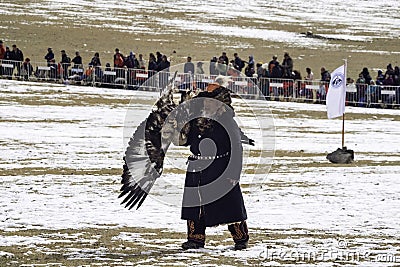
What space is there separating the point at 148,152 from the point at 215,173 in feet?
2.51

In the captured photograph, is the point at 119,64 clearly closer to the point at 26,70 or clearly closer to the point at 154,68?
the point at 154,68

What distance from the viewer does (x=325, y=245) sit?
11.2 metres

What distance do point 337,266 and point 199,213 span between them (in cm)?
166

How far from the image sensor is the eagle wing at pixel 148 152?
34.9 feet

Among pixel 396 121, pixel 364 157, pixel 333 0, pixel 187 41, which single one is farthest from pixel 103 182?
pixel 333 0

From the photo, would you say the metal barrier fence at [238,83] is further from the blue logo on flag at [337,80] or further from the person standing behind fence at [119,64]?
the blue logo on flag at [337,80]

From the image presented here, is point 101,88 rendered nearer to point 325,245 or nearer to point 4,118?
point 4,118

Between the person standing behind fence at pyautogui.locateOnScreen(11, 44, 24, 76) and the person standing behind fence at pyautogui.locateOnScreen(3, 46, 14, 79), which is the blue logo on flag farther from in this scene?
the person standing behind fence at pyautogui.locateOnScreen(3, 46, 14, 79)

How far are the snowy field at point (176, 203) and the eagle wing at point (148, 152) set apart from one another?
0.73 m
